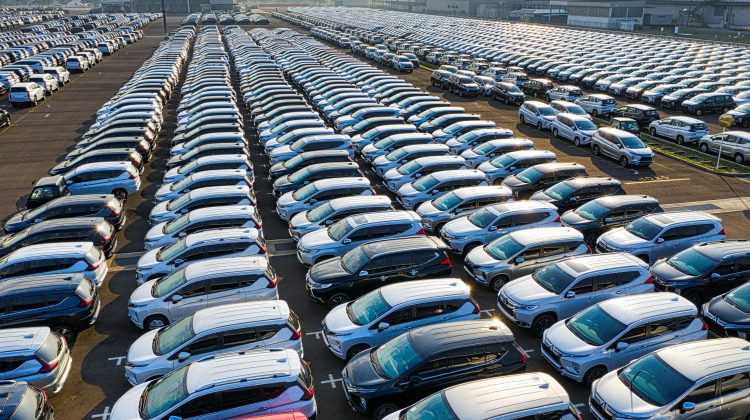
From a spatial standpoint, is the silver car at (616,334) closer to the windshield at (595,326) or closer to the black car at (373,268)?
the windshield at (595,326)

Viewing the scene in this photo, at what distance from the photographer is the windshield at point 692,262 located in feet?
45.4

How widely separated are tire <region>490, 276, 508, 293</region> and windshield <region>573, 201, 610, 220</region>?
15.6 feet

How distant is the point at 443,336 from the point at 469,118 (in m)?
21.3

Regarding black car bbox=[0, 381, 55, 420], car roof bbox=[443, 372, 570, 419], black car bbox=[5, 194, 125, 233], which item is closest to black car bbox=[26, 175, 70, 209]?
black car bbox=[5, 194, 125, 233]

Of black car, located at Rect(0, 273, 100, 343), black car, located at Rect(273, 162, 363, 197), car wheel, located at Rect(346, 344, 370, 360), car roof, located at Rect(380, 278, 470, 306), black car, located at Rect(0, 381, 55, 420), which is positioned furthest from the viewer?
black car, located at Rect(273, 162, 363, 197)

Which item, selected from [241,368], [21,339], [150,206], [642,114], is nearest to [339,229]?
[241,368]

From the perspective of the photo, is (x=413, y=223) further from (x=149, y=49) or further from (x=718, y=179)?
(x=149, y=49)

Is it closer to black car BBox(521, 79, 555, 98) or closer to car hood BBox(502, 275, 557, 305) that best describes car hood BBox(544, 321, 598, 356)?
car hood BBox(502, 275, 557, 305)

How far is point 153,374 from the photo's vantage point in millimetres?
10664

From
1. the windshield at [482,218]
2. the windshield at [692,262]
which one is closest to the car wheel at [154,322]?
the windshield at [482,218]

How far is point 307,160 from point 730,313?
1563cm

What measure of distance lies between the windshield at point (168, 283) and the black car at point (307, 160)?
30.3 ft

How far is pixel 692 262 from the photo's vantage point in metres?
14.2

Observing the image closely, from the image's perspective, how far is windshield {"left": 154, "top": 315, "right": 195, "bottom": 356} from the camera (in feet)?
35.5
